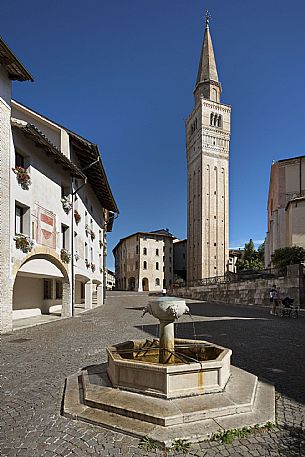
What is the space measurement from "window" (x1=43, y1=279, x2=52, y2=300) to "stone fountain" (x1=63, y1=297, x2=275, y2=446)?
16.3 meters

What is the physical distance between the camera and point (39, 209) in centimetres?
1619

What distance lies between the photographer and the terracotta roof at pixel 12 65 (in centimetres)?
1254

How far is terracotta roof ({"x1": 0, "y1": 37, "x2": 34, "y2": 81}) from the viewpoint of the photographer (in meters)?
12.5

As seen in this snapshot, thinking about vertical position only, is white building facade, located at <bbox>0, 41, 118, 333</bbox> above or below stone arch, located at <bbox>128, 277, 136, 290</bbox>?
above

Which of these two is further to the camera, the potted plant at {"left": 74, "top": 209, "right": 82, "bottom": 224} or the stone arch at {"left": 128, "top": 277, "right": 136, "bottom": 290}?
the stone arch at {"left": 128, "top": 277, "right": 136, "bottom": 290}

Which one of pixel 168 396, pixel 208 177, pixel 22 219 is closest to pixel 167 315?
A: pixel 168 396

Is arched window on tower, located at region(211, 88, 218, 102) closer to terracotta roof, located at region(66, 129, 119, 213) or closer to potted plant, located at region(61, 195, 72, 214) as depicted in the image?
terracotta roof, located at region(66, 129, 119, 213)

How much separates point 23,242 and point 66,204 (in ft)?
19.0

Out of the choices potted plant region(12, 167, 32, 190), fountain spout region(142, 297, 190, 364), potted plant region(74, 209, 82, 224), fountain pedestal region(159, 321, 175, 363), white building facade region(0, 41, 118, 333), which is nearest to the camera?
fountain spout region(142, 297, 190, 364)

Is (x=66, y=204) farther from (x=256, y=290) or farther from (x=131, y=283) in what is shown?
(x=131, y=283)

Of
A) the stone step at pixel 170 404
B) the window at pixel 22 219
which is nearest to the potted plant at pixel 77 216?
the window at pixel 22 219

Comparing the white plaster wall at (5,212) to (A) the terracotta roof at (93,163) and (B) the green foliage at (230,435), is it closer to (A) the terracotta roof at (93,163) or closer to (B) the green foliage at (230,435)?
(A) the terracotta roof at (93,163)

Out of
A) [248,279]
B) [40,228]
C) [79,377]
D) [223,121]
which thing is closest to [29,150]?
[40,228]

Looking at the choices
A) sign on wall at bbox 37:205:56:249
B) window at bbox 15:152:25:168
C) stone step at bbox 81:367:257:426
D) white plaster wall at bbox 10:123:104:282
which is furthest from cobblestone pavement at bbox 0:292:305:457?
window at bbox 15:152:25:168
